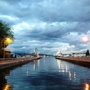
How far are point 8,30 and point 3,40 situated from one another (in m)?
14.8

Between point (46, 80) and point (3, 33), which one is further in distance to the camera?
point (3, 33)

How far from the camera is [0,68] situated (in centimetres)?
5875

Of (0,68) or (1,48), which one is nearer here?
(0,68)

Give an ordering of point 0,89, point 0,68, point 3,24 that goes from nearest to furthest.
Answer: point 0,89
point 0,68
point 3,24

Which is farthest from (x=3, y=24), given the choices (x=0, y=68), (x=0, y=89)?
(x=0, y=89)

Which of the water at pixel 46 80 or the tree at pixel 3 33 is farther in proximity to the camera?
the tree at pixel 3 33

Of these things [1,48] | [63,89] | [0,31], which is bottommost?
[63,89]

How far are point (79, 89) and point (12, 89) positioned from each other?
22.9 feet

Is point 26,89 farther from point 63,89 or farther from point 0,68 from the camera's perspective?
point 0,68

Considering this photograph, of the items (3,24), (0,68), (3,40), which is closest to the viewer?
(0,68)

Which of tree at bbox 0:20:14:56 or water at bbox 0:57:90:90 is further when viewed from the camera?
tree at bbox 0:20:14:56

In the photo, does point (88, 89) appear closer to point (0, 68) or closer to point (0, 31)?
point (0, 68)

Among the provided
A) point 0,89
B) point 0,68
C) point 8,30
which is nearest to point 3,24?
point 8,30

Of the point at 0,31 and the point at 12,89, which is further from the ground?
the point at 0,31
